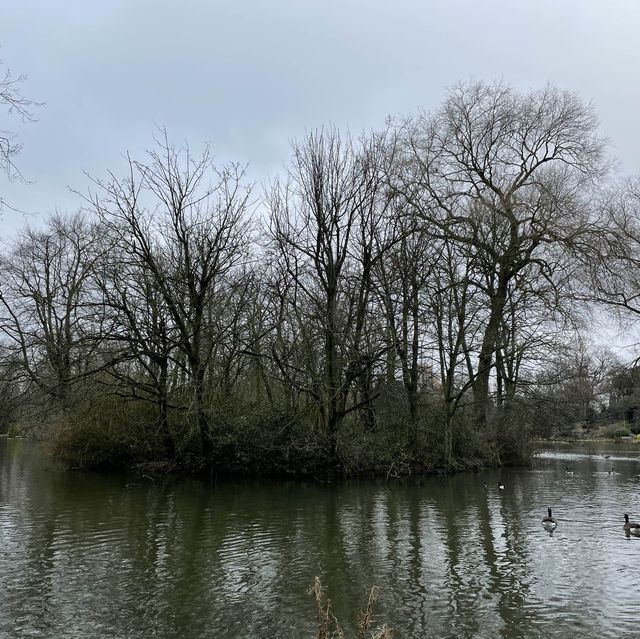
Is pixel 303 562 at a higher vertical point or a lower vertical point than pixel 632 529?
higher

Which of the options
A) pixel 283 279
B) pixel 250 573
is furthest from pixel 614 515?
pixel 283 279

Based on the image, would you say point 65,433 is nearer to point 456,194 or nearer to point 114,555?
point 114,555

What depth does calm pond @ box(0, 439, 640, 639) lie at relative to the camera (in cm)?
752

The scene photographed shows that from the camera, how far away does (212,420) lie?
2206cm

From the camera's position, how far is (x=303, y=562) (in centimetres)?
1038

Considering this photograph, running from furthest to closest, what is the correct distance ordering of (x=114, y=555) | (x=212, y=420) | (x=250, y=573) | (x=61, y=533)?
(x=212, y=420), (x=61, y=533), (x=114, y=555), (x=250, y=573)

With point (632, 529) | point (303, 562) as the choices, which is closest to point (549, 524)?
point (632, 529)

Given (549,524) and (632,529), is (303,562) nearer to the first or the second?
(549,524)

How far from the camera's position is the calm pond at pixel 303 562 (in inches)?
296

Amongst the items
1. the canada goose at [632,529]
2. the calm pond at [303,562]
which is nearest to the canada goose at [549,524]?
the calm pond at [303,562]

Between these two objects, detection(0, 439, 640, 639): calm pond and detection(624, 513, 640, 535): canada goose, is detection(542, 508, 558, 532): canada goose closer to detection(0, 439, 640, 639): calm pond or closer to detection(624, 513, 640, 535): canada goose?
detection(0, 439, 640, 639): calm pond

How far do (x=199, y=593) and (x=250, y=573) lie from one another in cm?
120

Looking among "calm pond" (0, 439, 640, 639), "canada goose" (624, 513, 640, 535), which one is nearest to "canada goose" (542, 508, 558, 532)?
"calm pond" (0, 439, 640, 639)

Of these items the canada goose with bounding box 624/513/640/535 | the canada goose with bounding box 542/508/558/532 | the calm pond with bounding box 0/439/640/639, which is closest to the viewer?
the calm pond with bounding box 0/439/640/639
